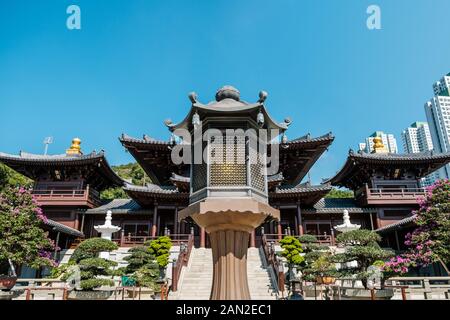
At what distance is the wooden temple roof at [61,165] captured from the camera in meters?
22.2

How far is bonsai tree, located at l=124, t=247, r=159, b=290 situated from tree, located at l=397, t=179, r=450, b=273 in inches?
453

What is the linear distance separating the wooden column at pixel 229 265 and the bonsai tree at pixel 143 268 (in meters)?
8.60

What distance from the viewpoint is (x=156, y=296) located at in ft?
39.4

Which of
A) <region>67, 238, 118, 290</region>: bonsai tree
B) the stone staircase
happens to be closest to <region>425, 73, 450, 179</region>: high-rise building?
the stone staircase

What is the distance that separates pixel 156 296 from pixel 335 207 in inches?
624

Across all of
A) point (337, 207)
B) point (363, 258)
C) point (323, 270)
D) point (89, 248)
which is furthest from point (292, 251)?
point (337, 207)

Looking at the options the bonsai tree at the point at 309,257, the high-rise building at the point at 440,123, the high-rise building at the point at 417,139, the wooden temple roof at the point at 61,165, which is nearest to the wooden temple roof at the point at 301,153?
the bonsai tree at the point at 309,257

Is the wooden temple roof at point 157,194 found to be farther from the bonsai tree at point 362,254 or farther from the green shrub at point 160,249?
the bonsai tree at point 362,254

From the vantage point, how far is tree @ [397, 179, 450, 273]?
546 inches

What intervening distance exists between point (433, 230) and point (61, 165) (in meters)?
24.2

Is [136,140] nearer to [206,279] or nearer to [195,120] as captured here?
[206,279]

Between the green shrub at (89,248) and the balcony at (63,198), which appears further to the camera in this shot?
the balcony at (63,198)

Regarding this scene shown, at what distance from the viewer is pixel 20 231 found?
1538cm
